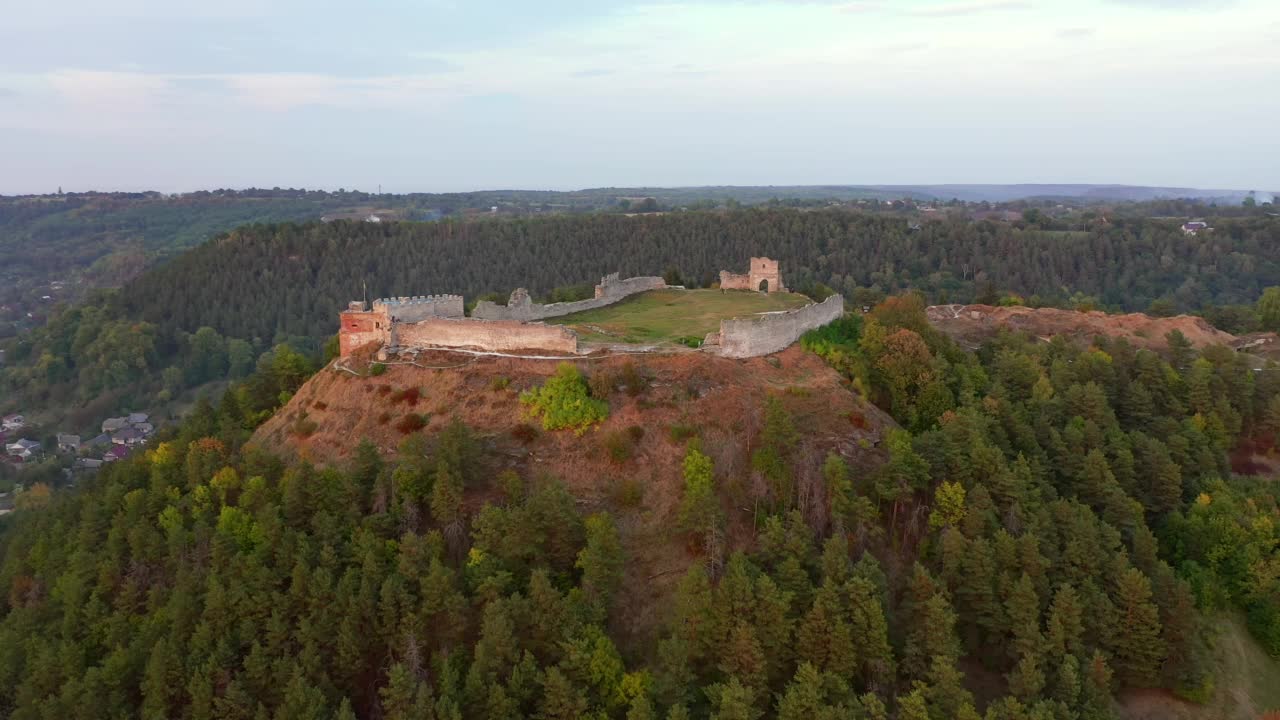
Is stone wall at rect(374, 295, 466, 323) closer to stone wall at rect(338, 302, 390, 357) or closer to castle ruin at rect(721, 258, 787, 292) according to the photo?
stone wall at rect(338, 302, 390, 357)

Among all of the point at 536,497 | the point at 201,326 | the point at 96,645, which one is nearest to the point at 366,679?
the point at 536,497

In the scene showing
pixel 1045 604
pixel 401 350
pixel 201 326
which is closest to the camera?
pixel 1045 604

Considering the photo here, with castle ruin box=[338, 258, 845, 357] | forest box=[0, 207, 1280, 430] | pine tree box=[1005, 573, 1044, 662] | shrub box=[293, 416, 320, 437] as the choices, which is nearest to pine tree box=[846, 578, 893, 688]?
pine tree box=[1005, 573, 1044, 662]

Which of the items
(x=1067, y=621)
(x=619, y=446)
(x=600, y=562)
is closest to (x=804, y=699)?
(x=600, y=562)

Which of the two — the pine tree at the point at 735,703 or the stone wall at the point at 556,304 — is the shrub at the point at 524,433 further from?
the pine tree at the point at 735,703

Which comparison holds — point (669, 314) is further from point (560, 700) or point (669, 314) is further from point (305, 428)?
point (560, 700)

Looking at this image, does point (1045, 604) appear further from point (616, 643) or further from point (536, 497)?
point (536, 497)
